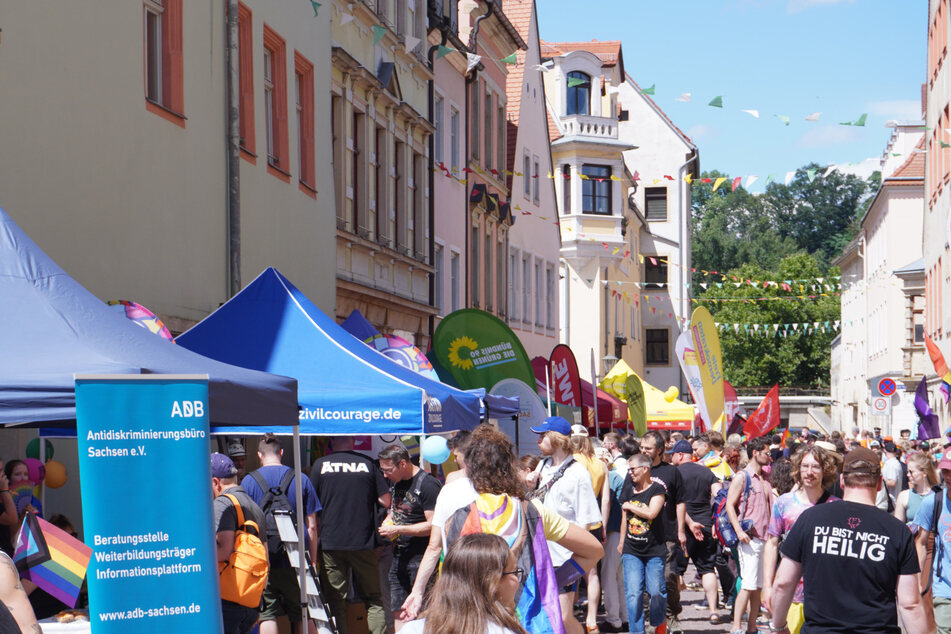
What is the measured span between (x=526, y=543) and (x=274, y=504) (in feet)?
13.0

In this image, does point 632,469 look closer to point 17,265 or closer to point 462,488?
point 462,488

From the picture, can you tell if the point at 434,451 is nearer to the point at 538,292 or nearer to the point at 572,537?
the point at 572,537

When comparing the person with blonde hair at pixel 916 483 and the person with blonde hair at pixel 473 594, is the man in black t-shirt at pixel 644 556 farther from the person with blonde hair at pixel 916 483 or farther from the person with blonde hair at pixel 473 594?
the person with blonde hair at pixel 473 594

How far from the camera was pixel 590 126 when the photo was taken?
45875mm

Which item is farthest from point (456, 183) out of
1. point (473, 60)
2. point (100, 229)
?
point (100, 229)

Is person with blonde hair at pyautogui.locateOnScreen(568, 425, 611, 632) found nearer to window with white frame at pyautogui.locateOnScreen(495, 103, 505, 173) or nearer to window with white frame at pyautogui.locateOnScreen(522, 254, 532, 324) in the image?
window with white frame at pyautogui.locateOnScreen(495, 103, 505, 173)

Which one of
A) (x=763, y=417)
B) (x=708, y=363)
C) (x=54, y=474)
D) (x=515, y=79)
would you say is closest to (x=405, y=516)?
(x=54, y=474)

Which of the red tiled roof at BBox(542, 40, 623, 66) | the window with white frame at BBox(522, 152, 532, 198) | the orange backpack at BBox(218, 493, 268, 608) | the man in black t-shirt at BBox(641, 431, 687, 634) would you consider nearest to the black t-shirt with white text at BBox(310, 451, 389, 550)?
the man in black t-shirt at BBox(641, 431, 687, 634)

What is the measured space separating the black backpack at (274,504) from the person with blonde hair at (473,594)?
18.4 feet

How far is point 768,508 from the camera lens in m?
12.5

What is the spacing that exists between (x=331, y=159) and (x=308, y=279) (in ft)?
7.40

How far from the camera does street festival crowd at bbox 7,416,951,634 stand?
6.51m

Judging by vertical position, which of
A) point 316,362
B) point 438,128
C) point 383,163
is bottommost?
point 316,362

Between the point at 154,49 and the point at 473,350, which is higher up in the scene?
the point at 154,49
